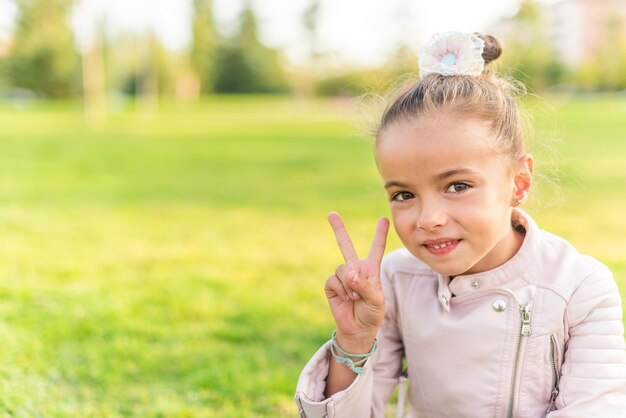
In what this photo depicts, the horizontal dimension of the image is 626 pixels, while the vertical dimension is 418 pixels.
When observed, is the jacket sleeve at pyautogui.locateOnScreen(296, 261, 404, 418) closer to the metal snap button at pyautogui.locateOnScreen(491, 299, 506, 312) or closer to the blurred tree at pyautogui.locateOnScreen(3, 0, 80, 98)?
the metal snap button at pyautogui.locateOnScreen(491, 299, 506, 312)

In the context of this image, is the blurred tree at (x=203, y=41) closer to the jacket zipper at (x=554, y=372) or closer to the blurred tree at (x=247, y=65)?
the blurred tree at (x=247, y=65)

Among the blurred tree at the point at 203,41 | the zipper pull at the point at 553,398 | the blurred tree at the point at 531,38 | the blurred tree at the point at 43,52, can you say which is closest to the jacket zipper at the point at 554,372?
the zipper pull at the point at 553,398

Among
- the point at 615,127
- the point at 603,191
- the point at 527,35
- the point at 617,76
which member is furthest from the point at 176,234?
the point at 617,76

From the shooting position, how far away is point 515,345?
179 cm

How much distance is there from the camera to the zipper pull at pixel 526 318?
178cm

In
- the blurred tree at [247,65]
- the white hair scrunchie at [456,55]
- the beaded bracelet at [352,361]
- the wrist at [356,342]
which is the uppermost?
Result: the white hair scrunchie at [456,55]

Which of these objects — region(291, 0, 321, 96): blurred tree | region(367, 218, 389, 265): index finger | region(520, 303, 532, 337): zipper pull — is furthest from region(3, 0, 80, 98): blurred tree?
region(520, 303, 532, 337): zipper pull

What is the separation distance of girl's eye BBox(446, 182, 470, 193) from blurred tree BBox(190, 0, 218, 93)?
163 feet

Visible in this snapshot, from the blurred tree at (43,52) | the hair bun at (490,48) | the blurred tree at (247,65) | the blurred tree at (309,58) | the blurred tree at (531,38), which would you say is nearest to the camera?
the hair bun at (490,48)

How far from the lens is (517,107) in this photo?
1.90 m

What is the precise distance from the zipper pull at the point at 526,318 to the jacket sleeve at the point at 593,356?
9 cm

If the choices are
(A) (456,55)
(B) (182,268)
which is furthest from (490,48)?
(B) (182,268)

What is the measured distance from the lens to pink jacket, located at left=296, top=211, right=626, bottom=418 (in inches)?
68.5

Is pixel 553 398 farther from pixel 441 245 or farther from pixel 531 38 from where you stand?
pixel 531 38
